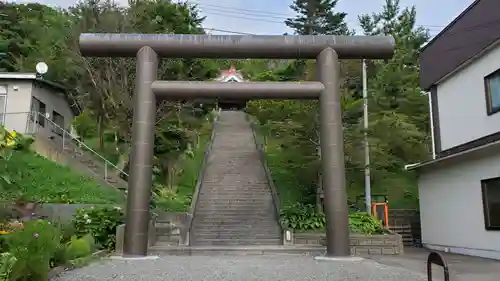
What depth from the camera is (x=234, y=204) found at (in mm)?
17375

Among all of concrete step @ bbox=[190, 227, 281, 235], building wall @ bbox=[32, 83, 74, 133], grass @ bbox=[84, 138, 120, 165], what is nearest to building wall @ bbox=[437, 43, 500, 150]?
concrete step @ bbox=[190, 227, 281, 235]

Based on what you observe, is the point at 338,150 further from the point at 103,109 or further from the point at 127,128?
the point at 103,109

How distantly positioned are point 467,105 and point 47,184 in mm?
15122

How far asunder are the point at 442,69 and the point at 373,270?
10282 mm

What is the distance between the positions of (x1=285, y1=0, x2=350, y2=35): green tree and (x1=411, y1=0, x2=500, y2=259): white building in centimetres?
2872

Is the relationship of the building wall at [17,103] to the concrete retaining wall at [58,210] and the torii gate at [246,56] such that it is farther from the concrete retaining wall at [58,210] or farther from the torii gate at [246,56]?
the torii gate at [246,56]

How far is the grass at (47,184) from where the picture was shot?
15.0 m

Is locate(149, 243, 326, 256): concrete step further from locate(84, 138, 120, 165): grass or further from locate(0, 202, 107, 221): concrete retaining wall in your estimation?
locate(84, 138, 120, 165): grass

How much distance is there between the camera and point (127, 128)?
18.4 meters

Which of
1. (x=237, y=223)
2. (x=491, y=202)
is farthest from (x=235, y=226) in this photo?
(x=491, y=202)

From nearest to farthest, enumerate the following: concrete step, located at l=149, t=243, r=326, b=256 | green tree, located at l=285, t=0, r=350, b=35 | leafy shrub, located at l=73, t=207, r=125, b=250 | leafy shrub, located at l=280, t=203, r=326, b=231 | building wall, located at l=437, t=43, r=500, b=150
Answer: leafy shrub, located at l=73, t=207, r=125, b=250
concrete step, located at l=149, t=243, r=326, b=256
building wall, located at l=437, t=43, r=500, b=150
leafy shrub, located at l=280, t=203, r=326, b=231
green tree, located at l=285, t=0, r=350, b=35

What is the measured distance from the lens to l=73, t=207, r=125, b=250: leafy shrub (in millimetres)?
12031

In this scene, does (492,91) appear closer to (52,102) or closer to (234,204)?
(234,204)

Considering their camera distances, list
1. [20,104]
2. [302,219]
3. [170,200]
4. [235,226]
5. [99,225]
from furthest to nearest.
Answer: [20,104] → [170,200] → [235,226] → [302,219] → [99,225]
